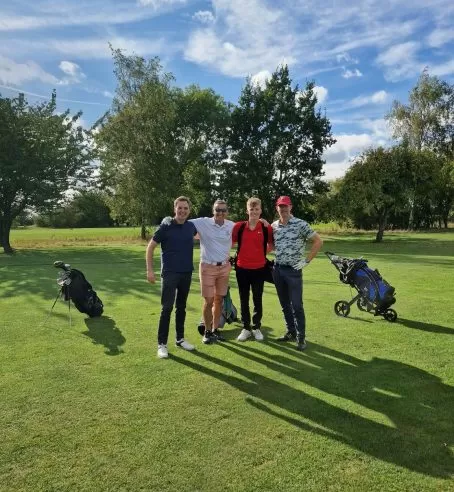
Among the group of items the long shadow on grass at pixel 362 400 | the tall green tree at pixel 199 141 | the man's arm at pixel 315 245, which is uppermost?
the tall green tree at pixel 199 141

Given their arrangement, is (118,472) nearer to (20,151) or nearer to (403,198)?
(20,151)

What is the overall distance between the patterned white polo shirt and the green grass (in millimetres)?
1202

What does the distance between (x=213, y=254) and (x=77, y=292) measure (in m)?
2.88

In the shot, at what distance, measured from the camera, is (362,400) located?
426cm

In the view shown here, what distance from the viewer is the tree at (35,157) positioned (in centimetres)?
2441

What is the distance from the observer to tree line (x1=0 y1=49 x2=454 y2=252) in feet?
84.6

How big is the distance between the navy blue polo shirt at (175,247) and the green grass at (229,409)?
113 centimetres

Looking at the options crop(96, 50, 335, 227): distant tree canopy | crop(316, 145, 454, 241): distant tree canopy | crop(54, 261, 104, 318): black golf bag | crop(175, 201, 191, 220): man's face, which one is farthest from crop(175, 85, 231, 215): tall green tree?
crop(175, 201, 191, 220): man's face

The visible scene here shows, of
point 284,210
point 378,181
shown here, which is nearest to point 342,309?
Answer: point 284,210

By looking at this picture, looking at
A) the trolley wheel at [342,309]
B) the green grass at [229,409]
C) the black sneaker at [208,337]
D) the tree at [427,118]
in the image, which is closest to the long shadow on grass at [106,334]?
the green grass at [229,409]

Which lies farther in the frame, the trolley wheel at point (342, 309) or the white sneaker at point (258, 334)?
the trolley wheel at point (342, 309)

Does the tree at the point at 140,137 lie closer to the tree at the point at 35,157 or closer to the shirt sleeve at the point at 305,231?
the tree at the point at 35,157

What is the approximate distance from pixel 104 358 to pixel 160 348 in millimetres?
699

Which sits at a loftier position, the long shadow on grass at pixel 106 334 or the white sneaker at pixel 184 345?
the white sneaker at pixel 184 345
